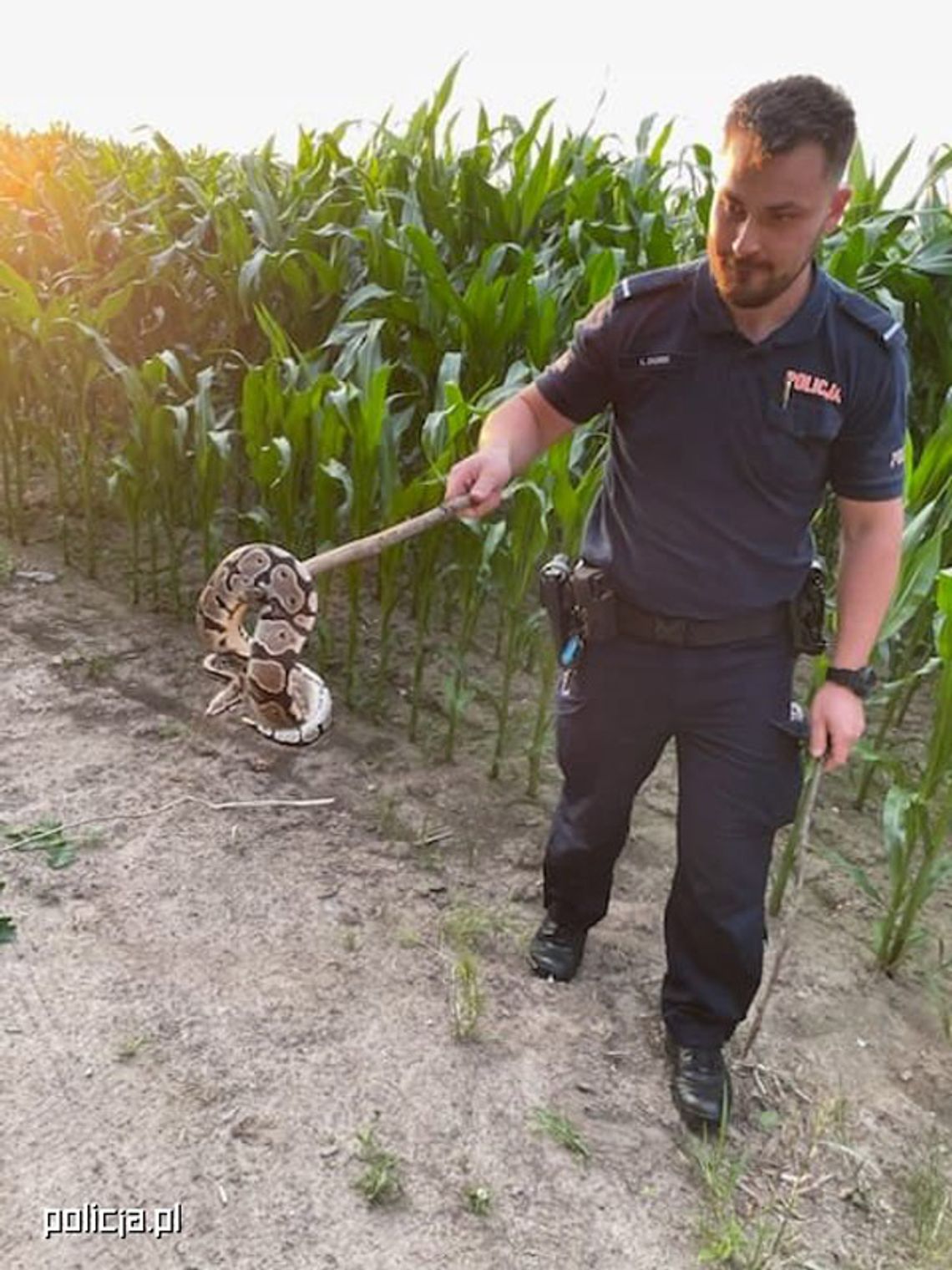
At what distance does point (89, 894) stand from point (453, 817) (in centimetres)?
99

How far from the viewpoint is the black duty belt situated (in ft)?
7.01

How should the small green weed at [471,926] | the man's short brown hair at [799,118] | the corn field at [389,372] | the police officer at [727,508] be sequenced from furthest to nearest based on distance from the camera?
the corn field at [389,372] → the small green weed at [471,926] → the police officer at [727,508] → the man's short brown hair at [799,118]

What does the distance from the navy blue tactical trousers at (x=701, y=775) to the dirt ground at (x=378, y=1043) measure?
245mm

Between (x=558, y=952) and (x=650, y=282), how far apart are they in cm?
147

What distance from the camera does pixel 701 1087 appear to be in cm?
231

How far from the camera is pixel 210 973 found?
2.51 meters

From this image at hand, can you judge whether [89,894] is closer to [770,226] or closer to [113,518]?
[770,226]

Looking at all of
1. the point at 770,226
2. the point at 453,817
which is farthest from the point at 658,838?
the point at 770,226

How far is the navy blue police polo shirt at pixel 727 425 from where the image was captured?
1.96 metres

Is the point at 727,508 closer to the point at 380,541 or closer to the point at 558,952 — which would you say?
the point at 380,541

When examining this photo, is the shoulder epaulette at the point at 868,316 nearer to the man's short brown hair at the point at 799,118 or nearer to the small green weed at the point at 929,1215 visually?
the man's short brown hair at the point at 799,118

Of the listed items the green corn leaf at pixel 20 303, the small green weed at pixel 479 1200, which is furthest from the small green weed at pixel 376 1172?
the green corn leaf at pixel 20 303

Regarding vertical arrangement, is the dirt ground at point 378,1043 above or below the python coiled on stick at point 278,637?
below

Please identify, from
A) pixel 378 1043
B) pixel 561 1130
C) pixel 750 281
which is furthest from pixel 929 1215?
pixel 750 281
